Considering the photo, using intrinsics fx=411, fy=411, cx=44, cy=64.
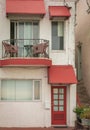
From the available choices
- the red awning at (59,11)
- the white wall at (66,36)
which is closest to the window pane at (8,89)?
the white wall at (66,36)

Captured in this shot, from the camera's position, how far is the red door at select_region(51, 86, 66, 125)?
1101 inches

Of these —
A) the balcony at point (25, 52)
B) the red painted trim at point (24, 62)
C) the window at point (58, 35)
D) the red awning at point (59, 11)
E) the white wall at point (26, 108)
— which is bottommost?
the white wall at point (26, 108)

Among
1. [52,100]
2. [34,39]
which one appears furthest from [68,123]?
[34,39]

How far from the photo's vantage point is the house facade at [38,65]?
27094mm

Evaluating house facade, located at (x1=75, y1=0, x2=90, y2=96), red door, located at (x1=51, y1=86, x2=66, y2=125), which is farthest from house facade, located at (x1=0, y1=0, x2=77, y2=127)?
house facade, located at (x1=75, y1=0, x2=90, y2=96)

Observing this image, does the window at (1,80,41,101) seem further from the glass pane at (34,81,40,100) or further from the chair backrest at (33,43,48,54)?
the chair backrest at (33,43,48,54)

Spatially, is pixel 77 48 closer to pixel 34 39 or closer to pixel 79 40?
pixel 79 40

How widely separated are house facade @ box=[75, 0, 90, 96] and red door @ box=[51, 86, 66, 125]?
3659mm

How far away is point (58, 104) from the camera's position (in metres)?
28.1

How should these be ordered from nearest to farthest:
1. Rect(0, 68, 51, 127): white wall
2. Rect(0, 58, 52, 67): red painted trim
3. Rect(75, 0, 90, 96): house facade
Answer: Rect(0, 58, 52, 67): red painted trim < Rect(0, 68, 51, 127): white wall < Rect(75, 0, 90, 96): house facade

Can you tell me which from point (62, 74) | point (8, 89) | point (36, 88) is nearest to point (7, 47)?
point (8, 89)

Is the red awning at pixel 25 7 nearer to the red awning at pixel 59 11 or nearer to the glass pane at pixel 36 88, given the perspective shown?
the red awning at pixel 59 11

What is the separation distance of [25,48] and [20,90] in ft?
9.45

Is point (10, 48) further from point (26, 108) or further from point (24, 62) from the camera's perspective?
point (26, 108)
